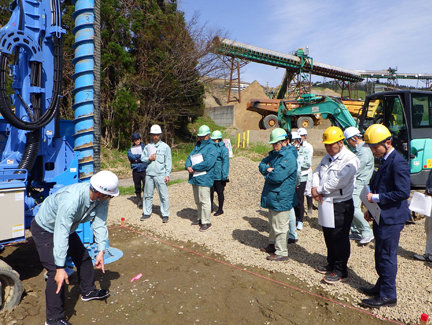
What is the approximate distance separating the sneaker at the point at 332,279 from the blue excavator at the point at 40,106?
3123 millimetres

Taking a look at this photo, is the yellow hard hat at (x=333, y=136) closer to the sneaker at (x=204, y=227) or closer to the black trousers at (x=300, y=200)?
the black trousers at (x=300, y=200)

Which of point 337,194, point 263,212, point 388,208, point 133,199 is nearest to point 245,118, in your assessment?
point 133,199

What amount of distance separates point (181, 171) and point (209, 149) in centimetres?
762

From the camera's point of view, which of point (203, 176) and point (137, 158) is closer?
point (203, 176)

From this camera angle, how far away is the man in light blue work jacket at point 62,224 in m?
2.71

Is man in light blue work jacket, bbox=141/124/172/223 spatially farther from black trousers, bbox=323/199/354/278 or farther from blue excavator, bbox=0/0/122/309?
black trousers, bbox=323/199/354/278

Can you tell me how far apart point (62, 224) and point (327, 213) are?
283 cm

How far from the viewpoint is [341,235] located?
3727 mm

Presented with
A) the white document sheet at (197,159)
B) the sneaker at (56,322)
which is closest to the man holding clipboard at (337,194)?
the white document sheet at (197,159)

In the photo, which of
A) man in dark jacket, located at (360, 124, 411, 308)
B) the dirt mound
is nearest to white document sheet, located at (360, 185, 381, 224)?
man in dark jacket, located at (360, 124, 411, 308)

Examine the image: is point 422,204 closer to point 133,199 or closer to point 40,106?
point 40,106

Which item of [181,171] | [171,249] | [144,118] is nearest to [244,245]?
[171,249]

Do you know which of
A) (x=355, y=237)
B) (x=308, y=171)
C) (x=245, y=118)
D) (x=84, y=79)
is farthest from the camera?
(x=245, y=118)

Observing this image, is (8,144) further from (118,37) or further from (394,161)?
(118,37)
